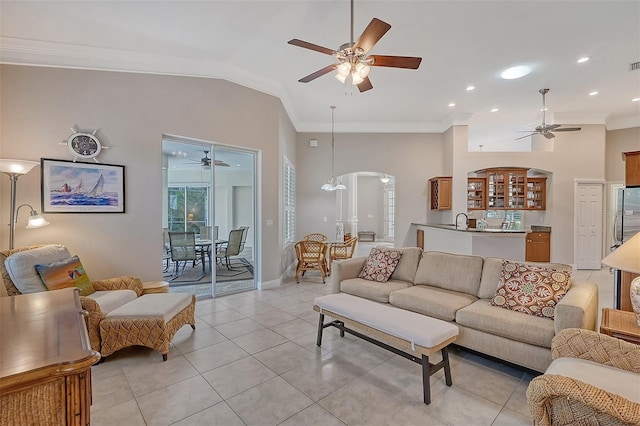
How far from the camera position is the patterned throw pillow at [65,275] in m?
2.63

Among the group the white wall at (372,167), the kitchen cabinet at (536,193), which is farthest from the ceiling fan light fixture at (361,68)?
the kitchen cabinet at (536,193)

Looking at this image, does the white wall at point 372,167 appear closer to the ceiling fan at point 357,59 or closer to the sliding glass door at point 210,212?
the sliding glass door at point 210,212

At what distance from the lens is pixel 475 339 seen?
8.35 ft

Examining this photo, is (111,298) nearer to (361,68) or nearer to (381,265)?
(381,265)

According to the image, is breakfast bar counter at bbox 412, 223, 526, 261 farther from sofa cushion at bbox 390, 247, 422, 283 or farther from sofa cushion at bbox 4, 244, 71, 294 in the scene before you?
sofa cushion at bbox 4, 244, 71, 294

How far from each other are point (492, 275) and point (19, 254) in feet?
14.9

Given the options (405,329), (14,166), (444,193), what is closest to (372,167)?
(444,193)

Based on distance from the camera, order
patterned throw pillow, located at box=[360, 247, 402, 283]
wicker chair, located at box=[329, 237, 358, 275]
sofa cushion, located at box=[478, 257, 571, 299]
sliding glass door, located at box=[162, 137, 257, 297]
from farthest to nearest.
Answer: wicker chair, located at box=[329, 237, 358, 275] < sliding glass door, located at box=[162, 137, 257, 297] < patterned throw pillow, located at box=[360, 247, 402, 283] < sofa cushion, located at box=[478, 257, 571, 299]

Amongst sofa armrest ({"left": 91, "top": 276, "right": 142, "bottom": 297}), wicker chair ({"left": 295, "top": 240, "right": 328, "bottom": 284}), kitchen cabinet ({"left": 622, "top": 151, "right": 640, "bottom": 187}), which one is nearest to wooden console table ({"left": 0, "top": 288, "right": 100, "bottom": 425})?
sofa armrest ({"left": 91, "top": 276, "right": 142, "bottom": 297})

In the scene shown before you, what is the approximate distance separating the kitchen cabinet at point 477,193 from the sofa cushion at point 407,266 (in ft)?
14.0

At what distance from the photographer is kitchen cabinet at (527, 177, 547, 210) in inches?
273

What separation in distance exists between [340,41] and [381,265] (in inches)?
114

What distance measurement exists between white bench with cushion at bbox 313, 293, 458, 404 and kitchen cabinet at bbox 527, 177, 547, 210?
6335 mm

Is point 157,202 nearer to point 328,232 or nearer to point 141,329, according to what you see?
point 141,329
